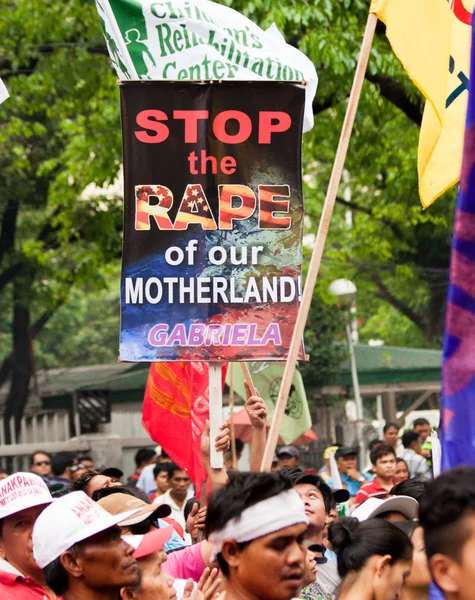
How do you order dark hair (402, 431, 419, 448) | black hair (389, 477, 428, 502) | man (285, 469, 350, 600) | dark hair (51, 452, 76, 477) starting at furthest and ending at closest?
dark hair (51, 452, 76, 477), dark hair (402, 431, 419, 448), black hair (389, 477, 428, 502), man (285, 469, 350, 600)

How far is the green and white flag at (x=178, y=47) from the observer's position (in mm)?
6547

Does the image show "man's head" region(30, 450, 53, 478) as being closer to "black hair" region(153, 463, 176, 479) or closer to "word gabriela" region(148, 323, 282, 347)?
"black hair" region(153, 463, 176, 479)

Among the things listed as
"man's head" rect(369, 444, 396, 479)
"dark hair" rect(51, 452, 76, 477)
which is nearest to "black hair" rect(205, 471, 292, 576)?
"man's head" rect(369, 444, 396, 479)

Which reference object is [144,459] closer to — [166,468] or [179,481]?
[166,468]

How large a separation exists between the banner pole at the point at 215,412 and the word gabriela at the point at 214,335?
0.14 m

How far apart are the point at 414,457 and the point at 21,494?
25.5 feet

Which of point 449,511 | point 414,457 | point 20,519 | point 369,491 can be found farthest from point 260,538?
point 414,457

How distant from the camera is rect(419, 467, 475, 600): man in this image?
9.21ft

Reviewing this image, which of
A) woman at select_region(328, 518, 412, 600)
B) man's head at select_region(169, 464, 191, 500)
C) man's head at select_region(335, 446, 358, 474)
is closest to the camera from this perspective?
woman at select_region(328, 518, 412, 600)

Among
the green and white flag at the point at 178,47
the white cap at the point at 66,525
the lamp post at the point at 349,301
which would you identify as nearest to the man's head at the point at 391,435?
the lamp post at the point at 349,301

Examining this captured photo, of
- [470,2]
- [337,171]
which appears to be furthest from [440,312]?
[337,171]

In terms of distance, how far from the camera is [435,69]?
Answer: 242 inches

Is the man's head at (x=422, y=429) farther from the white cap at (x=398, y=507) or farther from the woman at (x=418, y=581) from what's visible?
the woman at (x=418, y=581)

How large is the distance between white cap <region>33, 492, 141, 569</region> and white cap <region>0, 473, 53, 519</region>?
3.20 ft
